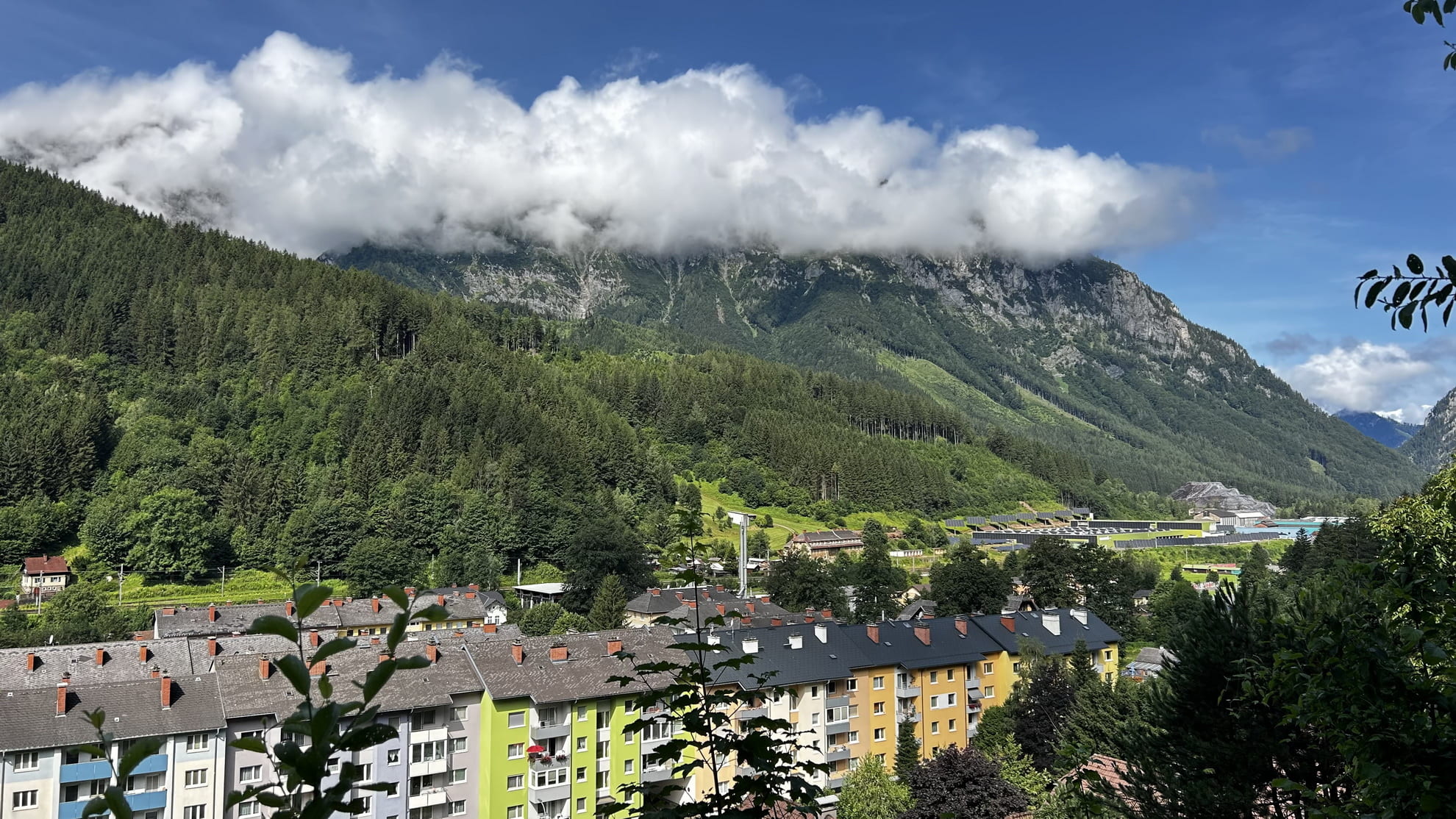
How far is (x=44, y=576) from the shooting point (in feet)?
237

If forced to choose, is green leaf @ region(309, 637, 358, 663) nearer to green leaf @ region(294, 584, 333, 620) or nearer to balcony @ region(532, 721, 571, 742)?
green leaf @ region(294, 584, 333, 620)

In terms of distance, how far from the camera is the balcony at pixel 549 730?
123 feet

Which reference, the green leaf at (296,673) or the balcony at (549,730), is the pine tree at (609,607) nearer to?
the balcony at (549,730)

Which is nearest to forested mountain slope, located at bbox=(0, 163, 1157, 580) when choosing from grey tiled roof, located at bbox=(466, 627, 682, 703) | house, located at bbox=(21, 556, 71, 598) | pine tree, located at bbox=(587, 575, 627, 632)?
house, located at bbox=(21, 556, 71, 598)

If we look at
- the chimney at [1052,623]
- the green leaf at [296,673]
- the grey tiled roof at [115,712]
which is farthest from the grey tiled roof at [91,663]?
the chimney at [1052,623]

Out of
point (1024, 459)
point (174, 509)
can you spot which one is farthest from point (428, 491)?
point (1024, 459)

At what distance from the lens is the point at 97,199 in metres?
149

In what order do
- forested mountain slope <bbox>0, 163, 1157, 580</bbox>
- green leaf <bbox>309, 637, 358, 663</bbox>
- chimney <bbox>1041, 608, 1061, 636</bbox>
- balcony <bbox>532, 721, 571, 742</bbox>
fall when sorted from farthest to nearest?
1. forested mountain slope <bbox>0, 163, 1157, 580</bbox>
2. chimney <bbox>1041, 608, 1061, 636</bbox>
3. balcony <bbox>532, 721, 571, 742</bbox>
4. green leaf <bbox>309, 637, 358, 663</bbox>

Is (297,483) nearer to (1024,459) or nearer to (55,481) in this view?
(55,481)

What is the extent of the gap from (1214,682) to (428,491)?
8767 cm

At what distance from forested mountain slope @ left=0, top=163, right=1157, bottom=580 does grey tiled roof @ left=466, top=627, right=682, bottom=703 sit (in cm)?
3224

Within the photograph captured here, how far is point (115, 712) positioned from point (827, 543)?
81.3 m

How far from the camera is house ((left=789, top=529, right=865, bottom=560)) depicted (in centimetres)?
10331

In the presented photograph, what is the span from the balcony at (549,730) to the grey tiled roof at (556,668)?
3.55 ft
